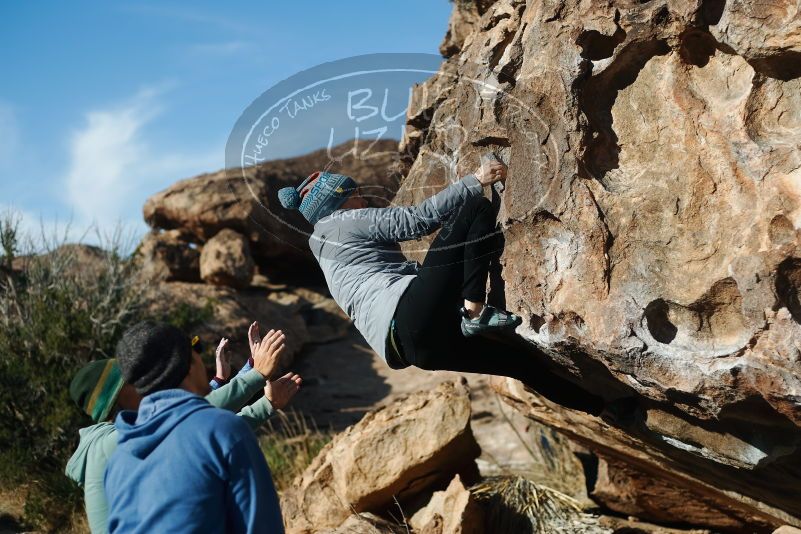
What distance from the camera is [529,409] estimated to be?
6090 mm

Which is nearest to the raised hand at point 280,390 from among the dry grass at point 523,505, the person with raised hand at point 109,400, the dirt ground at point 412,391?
the person with raised hand at point 109,400

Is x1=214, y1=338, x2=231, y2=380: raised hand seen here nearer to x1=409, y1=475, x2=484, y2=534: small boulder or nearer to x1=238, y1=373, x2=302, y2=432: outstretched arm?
x1=238, y1=373, x2=302, y2=432: outstretched arm

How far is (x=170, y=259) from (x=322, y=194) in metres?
10.3

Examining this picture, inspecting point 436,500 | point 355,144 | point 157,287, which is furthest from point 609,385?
point 157,287

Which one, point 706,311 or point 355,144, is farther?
point 355,144

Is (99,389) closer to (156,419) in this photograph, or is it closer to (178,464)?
(156,419)

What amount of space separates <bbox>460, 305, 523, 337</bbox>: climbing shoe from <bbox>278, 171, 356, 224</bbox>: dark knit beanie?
84cm

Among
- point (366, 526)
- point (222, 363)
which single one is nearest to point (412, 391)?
point (366, 526)

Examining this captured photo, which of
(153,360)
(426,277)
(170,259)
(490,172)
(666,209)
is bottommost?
(153,360)

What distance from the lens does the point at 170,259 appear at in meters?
14.1

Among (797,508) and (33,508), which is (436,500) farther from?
(33,508)

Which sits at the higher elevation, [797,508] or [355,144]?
[355,144]

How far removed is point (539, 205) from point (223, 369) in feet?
5.60

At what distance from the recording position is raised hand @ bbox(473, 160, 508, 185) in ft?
13.9
